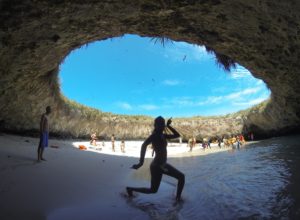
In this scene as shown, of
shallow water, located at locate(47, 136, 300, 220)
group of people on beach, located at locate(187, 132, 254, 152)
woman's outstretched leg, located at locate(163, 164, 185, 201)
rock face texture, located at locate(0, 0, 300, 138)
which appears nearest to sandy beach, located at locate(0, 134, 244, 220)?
shallow water, located at locate(47, 136, 300, 220)

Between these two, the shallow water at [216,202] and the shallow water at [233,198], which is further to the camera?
the shallow water at [233,198]

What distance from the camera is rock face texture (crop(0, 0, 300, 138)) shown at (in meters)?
6.64

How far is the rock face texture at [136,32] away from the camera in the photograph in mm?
6645

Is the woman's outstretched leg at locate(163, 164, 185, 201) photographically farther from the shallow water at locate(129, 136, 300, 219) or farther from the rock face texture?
the rock face texture

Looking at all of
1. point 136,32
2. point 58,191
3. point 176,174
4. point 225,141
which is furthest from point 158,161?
point 225,141

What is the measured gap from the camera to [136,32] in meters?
8.96

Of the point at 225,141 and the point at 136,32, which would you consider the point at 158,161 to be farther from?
the point at 225,141

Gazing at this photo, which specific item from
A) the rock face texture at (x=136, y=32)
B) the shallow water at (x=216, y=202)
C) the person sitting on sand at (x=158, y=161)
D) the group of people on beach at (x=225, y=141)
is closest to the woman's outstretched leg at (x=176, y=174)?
the person sitting on sand at (x=158, y=161)

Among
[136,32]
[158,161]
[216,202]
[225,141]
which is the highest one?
[136,32]

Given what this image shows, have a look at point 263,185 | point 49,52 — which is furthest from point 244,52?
point 49,52

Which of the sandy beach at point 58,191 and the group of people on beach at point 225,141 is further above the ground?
the group of people on beach at point 225,141

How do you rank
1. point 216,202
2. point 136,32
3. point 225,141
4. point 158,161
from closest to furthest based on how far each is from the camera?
point 216,202
point 158,161
point 136,32
point 225,141

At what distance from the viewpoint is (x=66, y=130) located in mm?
18484

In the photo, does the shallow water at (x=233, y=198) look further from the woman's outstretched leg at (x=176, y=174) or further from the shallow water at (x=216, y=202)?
the woman's outstretched leg at (x=176, y=174)
